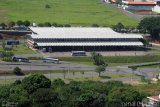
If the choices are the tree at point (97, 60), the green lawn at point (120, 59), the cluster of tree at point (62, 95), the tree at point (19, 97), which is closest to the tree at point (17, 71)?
the green lawn at point (120, 59)

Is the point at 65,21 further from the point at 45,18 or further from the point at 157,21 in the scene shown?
the point at 157,21

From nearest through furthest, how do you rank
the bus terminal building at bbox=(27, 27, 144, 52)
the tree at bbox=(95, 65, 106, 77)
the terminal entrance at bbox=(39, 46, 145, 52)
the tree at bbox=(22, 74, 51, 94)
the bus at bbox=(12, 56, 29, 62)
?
the tree at bbox=(22, 74, 51, 94) → the tree at bbox=(95, 65, 106, 77) → the bus at bbox=(12, 56, 29, 62) → the terminal entrance at bbox=(39, 46, 145, 52) → the bus terminal building at bbox=(27, 27, 144, 52)

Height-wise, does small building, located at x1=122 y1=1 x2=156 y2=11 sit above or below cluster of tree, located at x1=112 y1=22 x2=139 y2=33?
above

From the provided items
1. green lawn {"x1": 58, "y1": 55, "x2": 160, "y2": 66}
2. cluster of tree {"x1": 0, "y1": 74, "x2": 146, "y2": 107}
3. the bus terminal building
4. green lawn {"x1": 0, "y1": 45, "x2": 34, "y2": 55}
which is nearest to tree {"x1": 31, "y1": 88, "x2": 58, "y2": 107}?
cluster of tree {"x1": 0, "y1": 74, "x2": 146, "y2": 107}

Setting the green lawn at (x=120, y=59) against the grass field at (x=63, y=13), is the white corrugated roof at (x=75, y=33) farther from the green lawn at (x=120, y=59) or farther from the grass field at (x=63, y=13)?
the grass field at (x=63, y=13)

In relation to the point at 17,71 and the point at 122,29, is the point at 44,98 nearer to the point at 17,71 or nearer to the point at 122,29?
the point at 17,71

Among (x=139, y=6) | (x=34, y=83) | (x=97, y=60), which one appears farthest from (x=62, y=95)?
(x=139, y=6)

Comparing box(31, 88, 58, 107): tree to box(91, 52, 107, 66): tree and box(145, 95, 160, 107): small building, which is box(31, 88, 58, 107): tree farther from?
box(91, 52, 107, 66): tree

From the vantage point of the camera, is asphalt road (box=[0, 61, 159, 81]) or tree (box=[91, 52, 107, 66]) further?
tree (box=[91, 52, 107, 66])
